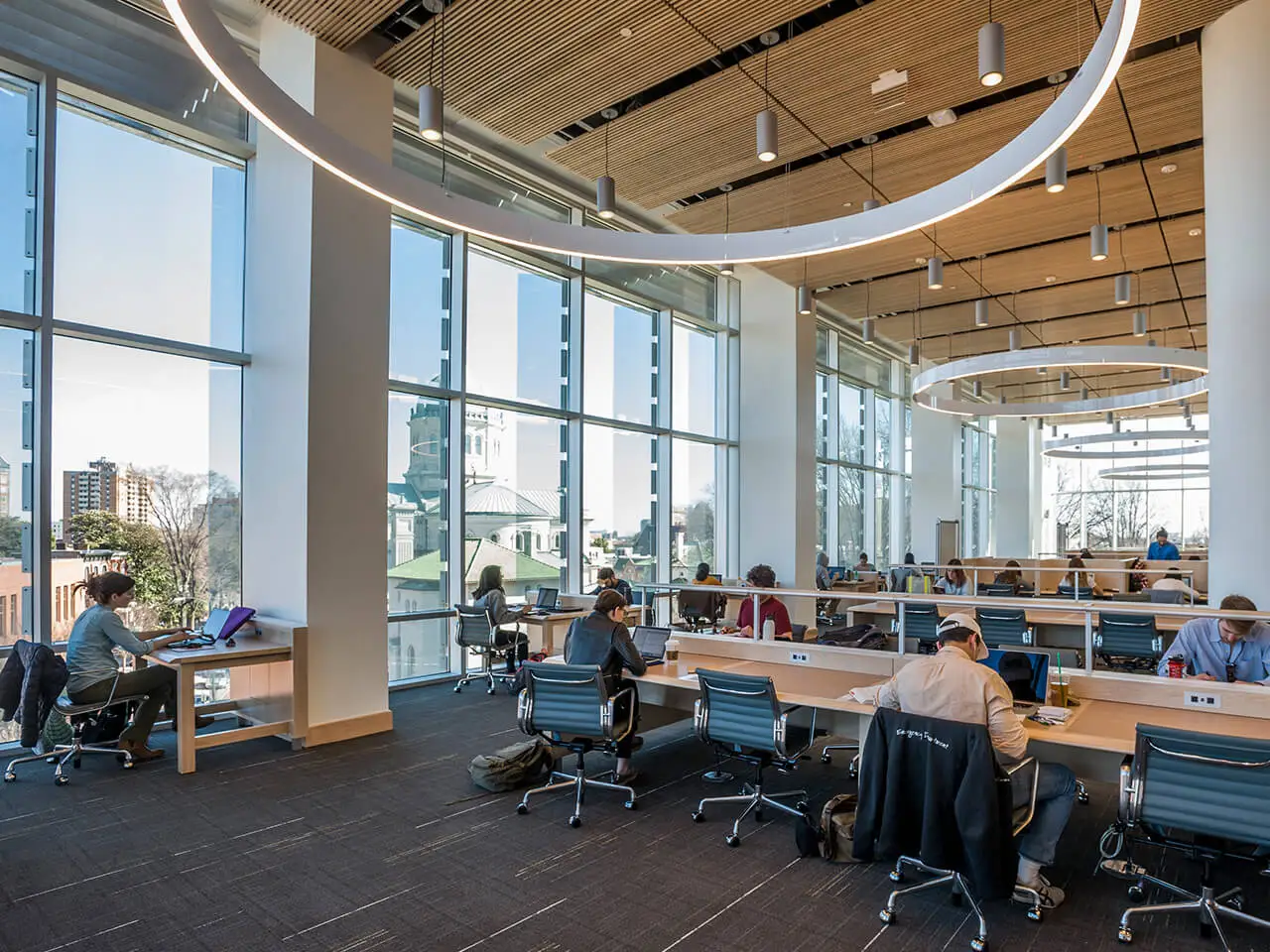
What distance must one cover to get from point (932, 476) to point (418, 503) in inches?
529

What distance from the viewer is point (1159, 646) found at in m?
7.35

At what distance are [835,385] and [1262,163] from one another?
32.9 feet

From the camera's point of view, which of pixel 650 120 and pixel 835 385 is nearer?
pixel 650 120

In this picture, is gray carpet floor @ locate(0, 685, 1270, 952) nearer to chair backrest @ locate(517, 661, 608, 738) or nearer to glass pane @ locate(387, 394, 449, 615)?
chair backrest @ locate(517, 661, 608, 738)

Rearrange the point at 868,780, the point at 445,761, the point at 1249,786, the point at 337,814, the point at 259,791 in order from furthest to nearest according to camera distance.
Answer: the point at 445,761
the point at 259,791
the point at 337,814
the point at 868,780
the point at 1249,786

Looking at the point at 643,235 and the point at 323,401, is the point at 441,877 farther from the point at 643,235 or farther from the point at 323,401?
the point at 643,235

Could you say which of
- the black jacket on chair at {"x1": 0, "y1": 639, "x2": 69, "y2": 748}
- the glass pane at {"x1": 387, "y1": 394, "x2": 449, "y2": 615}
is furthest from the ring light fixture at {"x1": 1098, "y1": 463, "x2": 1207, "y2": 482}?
the black jacket on chair at {"x1": 0, "y1": 639, "x2": 69, "y2": 748}

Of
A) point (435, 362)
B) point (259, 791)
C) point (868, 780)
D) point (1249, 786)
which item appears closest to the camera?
point (1249, 786)

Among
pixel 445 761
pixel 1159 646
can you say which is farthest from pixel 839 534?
pixel 445 761

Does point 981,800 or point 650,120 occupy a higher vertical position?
point 650,120

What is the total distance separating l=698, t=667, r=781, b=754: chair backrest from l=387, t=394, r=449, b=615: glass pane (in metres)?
4.79

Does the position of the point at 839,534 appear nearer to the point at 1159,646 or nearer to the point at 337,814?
the point at 1159,646

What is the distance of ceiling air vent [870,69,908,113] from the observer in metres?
6.50

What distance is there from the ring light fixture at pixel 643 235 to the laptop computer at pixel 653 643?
8.50ft
